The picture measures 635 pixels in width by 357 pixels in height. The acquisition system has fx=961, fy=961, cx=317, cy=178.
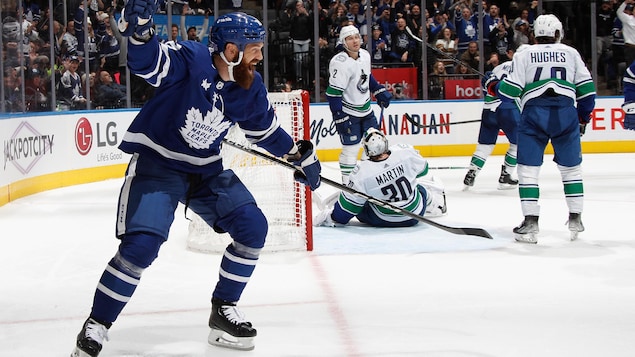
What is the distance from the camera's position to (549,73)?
18.2ft

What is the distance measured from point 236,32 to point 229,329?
3.42ft

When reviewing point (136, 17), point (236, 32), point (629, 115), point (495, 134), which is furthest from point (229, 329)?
point (495, 134)

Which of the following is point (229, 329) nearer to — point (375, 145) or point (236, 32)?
point (236, 32)

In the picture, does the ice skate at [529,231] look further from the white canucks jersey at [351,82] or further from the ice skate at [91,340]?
the ice skate at [91,340]

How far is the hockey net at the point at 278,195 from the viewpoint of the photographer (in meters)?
5.44

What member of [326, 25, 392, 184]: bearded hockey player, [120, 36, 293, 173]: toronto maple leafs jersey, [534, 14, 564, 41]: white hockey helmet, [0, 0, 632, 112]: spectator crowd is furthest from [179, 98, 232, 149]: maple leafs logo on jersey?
[0, 0, 632, 112]: spectator crowd

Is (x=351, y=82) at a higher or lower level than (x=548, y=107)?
higher

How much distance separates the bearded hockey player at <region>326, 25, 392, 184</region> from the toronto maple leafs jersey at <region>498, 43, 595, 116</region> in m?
2.37

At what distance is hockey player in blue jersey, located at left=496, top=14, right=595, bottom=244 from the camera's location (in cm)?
556

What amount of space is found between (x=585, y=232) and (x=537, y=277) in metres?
1.52

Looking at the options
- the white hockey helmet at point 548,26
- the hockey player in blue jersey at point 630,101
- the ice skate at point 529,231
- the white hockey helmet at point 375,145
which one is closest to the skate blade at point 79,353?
the white hockey helmet at point 375,145

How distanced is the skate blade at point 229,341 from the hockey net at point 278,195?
186 cm

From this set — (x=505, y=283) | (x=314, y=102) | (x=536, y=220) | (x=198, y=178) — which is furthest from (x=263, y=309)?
(x=314, y=102)

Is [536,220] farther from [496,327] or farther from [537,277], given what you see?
[496,327]
